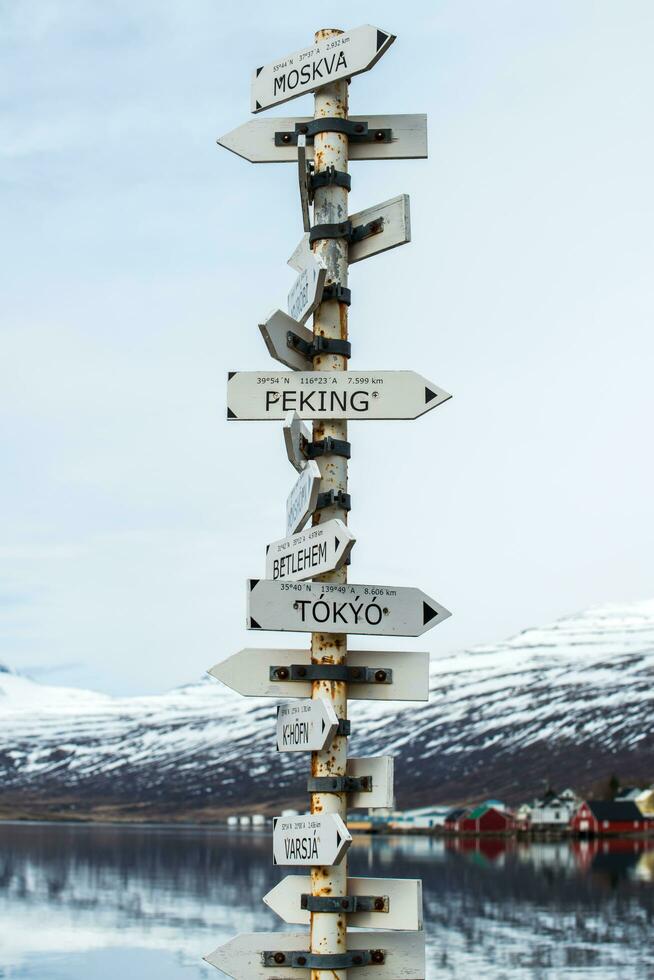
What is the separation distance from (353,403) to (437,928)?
50612mm

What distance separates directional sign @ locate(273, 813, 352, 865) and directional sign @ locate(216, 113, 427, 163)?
210 inches

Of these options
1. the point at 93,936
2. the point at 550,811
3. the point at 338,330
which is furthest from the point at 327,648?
the point at 550,811

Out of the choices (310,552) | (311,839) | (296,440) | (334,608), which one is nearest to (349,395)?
(296,440)

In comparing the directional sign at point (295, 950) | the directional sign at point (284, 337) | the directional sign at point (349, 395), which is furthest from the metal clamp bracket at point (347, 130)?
the directional sign at point (295, 950)

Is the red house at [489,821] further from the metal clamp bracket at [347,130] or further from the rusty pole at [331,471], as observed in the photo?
the metal clamp bracket at [347,130]

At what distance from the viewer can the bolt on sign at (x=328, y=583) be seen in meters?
9.55

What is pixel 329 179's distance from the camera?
10656mm

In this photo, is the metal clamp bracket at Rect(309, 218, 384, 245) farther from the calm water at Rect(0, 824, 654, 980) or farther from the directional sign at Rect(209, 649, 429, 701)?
the calm water at Rect(0, 824, 654, 980)

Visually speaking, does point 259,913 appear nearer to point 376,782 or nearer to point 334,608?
point 376,782

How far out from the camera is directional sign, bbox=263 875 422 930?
950cm

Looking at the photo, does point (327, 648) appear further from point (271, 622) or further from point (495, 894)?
point (495, 894)

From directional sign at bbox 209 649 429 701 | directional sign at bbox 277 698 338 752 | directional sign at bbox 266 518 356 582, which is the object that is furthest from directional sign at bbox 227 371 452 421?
directional sign at bbox 277 698 338 752

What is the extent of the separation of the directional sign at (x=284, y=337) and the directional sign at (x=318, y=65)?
81.1 inches

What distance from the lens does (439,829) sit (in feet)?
641
